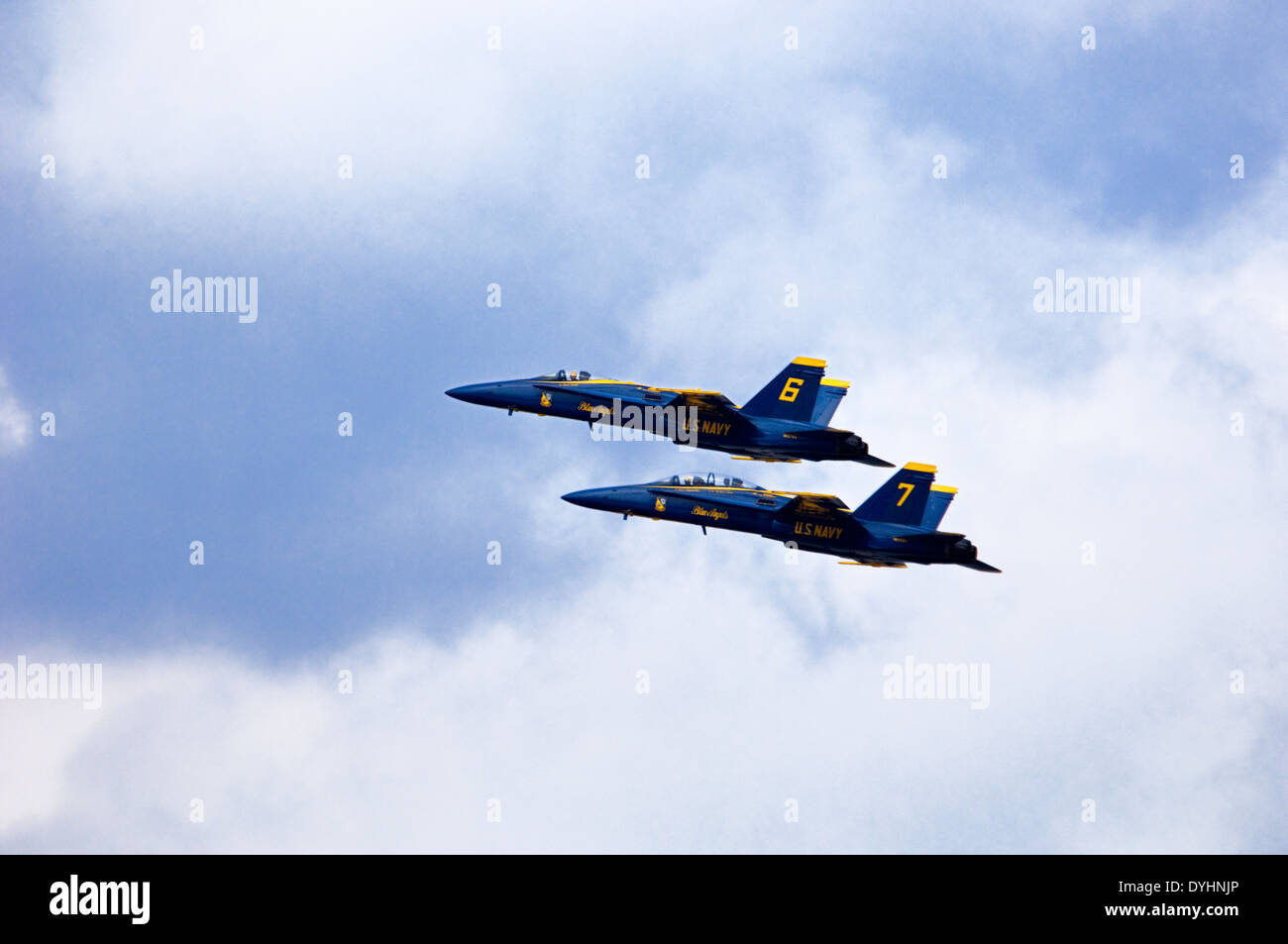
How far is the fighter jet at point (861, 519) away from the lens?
102062 millimetres

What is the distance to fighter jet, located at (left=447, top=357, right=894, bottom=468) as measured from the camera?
338 ft

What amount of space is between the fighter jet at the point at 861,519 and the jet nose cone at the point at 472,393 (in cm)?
1286

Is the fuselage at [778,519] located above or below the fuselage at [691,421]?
below

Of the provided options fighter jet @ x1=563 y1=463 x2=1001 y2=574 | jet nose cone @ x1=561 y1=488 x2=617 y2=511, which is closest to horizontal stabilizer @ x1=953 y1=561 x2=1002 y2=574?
fighter jet @ x1=563 y1=463 x2=1001 y2=574

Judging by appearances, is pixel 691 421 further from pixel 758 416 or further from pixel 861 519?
pixel 861 519

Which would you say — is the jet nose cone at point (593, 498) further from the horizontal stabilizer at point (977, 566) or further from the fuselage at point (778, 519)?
the horizontal stabilizer at point (977, 566)

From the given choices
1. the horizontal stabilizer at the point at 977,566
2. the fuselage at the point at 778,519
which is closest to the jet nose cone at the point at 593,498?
the fuselage at the point at 778,519

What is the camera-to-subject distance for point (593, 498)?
358 feet

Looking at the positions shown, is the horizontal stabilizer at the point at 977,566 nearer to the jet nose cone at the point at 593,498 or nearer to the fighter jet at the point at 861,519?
the fighter jet at the point at 861,519

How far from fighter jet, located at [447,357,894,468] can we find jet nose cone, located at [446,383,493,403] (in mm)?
6469

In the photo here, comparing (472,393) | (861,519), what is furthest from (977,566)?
(472,393)
